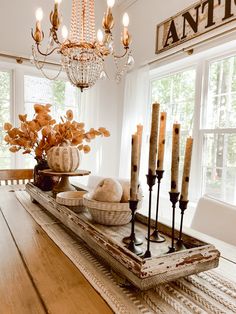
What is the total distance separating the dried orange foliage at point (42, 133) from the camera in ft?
4.82

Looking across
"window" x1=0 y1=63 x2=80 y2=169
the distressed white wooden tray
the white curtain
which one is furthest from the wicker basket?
"window" x1=0 y1=63 x2=80 y2=169

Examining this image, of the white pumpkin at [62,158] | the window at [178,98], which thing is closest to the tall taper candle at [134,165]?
the white pumpkin at [62,158]

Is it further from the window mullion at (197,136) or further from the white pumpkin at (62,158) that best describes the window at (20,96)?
the white pumpkin at (62,158)

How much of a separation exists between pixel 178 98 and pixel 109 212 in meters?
2.28

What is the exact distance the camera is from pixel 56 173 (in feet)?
4.32

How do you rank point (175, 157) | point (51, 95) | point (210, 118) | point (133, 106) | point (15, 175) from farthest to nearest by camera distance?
point (51, 95), point (133, 106), point (210, 118), point (15, 175), point (175, 157)

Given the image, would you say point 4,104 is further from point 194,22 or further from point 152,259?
point 152,259

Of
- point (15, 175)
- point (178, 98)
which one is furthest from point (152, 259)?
point (178, 98)

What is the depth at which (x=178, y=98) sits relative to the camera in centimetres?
290

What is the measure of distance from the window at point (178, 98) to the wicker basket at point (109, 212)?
1.87m

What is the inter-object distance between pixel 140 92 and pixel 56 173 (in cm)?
204

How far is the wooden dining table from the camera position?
58 cm

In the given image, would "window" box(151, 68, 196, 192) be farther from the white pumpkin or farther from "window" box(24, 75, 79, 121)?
the white pumpkin

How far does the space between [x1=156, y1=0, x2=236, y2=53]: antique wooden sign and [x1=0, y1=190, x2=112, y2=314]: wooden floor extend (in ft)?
7.14
